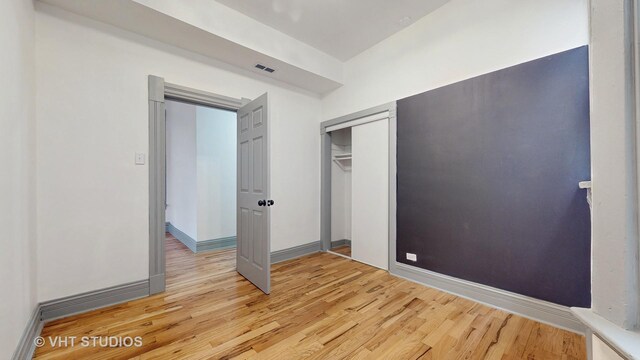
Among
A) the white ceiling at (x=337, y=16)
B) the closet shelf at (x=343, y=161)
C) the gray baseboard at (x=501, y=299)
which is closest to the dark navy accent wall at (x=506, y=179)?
the gray baseboard at (x=501, y=299)

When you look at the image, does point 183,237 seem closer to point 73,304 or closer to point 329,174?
point 73,304

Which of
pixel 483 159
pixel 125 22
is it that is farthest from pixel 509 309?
pixel 125 22

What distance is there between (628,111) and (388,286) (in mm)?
2290

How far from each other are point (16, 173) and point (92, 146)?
69 cm

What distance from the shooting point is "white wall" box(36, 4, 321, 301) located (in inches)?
74.8

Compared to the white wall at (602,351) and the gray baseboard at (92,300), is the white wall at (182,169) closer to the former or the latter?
the gray baseboard at (92,300)

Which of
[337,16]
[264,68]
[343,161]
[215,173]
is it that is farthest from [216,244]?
[337,16]

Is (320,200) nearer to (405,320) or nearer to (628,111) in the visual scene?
(405,320)

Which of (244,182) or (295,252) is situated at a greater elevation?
(244,182)

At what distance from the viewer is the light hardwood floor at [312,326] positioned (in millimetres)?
1539

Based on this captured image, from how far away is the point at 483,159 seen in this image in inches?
85.0

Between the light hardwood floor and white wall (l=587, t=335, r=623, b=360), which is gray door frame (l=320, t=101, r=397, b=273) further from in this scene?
white wall (l=587, t=335, r=623, b=360)

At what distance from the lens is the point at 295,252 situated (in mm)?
3469

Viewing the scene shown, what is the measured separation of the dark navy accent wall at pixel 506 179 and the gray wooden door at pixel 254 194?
155 cm
